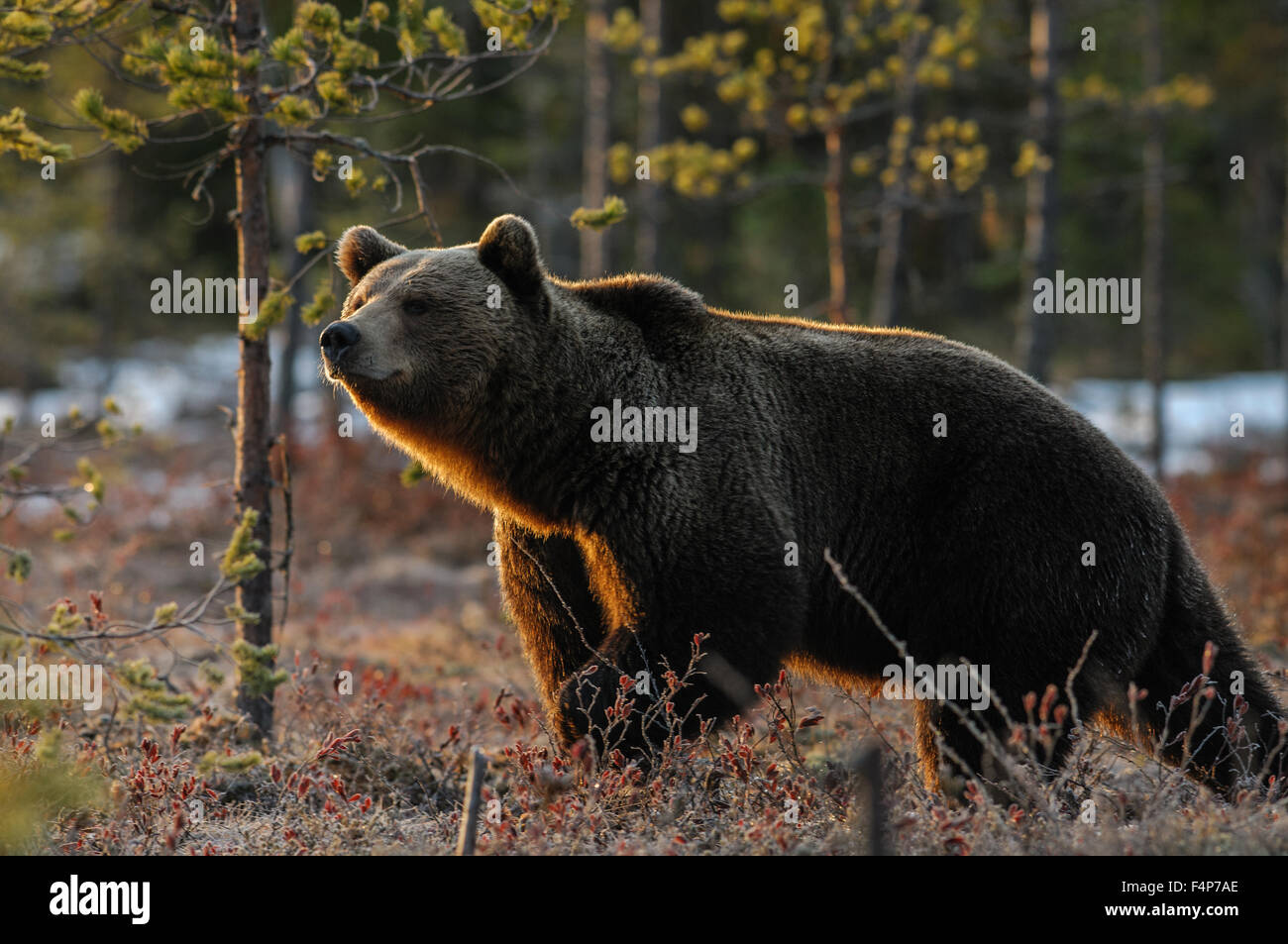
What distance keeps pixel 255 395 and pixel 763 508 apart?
2.91 metres

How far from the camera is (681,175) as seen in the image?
454 inches

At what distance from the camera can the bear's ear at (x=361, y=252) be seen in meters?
5.44

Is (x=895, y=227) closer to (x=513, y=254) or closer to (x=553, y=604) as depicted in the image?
(x=513, y=254)

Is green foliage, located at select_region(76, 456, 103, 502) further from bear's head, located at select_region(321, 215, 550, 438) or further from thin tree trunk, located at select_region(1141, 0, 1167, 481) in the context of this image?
thin tree trunk, located at select_region(1141, 0, 1167, 481)

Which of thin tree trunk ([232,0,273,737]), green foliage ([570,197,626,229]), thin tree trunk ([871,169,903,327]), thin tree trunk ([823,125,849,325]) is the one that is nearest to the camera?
green foliage ([570,197,626,229])

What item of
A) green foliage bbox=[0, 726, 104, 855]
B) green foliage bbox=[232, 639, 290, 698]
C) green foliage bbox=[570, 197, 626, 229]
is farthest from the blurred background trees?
green foliage bbox=[0, 726, 104, 855]

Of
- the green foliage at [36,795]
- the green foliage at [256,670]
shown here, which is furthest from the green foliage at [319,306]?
the green foliage at [36,795]

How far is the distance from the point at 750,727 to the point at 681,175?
7571mm

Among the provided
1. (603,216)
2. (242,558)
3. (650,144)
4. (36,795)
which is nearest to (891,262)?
(650,144)

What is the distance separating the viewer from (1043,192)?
39.9ft

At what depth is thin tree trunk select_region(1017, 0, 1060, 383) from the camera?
11.8m

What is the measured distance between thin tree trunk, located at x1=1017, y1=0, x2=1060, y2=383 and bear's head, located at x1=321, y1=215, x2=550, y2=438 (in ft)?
25.4

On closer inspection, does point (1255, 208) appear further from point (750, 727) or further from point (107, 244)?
point (750, 727)
